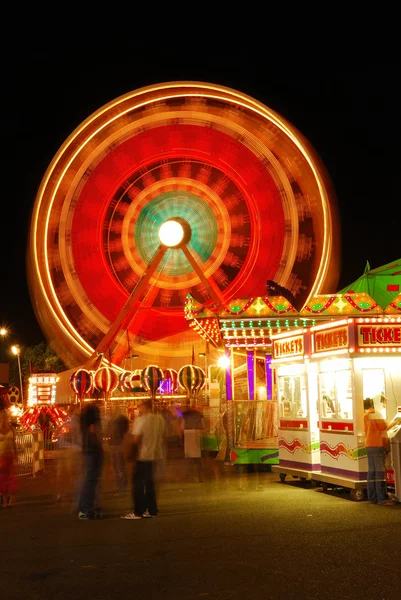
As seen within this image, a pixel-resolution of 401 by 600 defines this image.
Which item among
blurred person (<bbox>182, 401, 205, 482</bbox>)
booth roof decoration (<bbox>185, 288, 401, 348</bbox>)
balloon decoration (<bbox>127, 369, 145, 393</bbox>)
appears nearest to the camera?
blurred person (<bbox>182, 401, 205, 482</bbox>)

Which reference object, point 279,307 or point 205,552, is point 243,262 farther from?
point 205,552

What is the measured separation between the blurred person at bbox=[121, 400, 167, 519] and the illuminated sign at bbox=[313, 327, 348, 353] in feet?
11.6

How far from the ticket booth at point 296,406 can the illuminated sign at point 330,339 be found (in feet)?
1.32

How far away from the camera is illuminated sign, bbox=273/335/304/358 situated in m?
14.6

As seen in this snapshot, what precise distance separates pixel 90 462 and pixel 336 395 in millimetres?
4299

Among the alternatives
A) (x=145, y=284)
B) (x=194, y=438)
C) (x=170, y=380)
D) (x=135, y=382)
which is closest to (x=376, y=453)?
(x=194, y=438)

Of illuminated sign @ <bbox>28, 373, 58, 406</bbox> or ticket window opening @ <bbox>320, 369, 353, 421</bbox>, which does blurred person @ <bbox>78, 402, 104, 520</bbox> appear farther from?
illuminated sign @ <bbox>28, 373, 58, 406</bbox>

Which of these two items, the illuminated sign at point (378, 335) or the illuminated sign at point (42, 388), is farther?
the illuminated sign at point (42, 388)

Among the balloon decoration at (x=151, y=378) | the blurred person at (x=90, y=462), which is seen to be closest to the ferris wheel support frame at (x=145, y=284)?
the balloon decoration at (x=151, y=378)

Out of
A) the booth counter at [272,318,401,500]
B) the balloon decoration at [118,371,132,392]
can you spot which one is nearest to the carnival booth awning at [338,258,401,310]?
the balloon decoration at [118,371,132,392]

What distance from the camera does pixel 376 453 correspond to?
38.5ft

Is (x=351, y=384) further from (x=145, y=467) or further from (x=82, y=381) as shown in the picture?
(x=82, y=381)

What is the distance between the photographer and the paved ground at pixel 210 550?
640cm

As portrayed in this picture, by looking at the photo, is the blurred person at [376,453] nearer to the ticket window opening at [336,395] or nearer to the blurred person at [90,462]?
the ticket window opening at [336,395]
